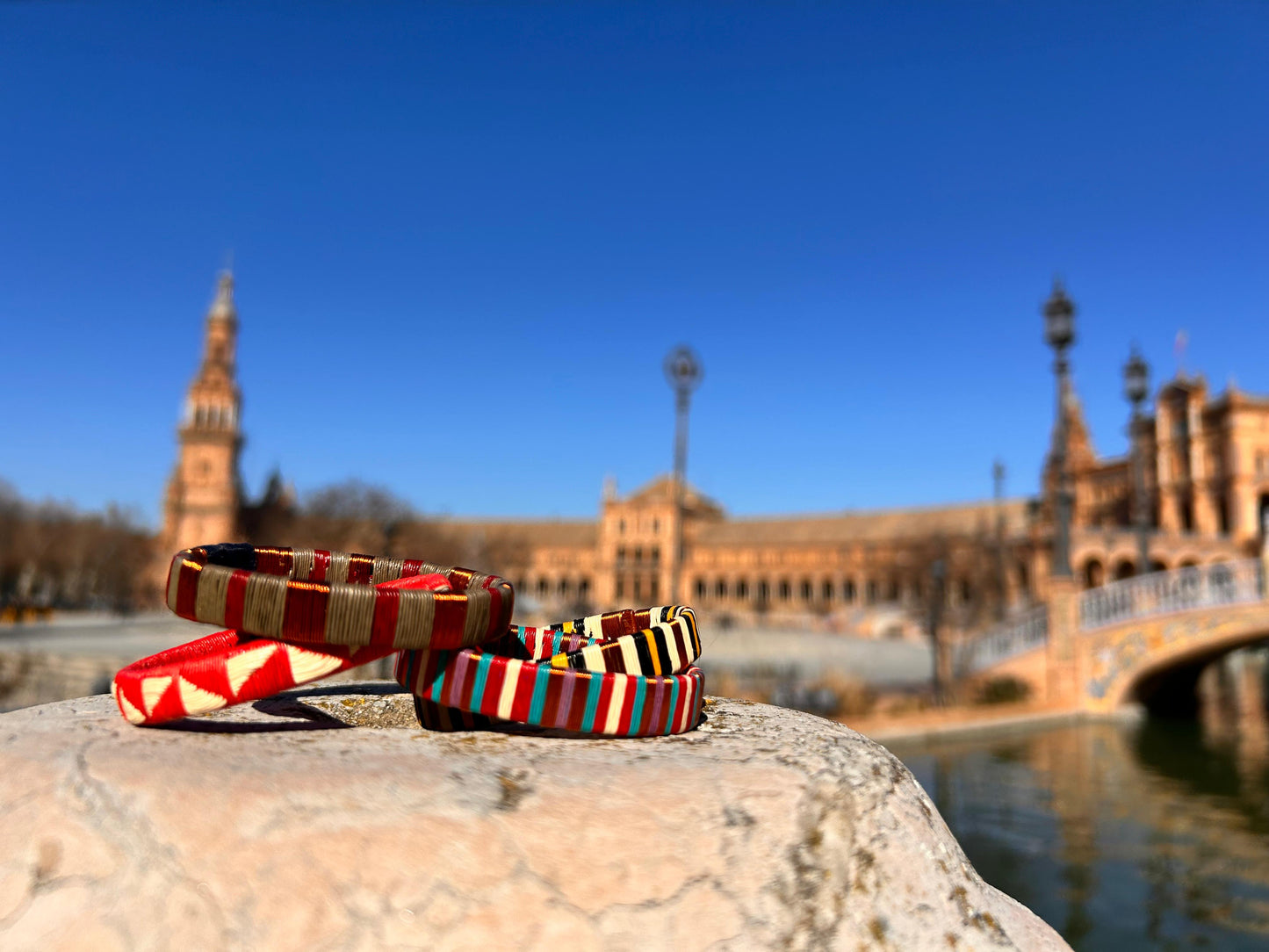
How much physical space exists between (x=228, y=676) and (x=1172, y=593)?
19.7 meters

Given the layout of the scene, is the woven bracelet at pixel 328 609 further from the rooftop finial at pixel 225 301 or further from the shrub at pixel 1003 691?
the rooftop finial at pixel 225 301

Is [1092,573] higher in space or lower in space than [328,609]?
higher

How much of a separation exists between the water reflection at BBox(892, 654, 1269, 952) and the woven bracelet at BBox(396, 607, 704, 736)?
209 inches

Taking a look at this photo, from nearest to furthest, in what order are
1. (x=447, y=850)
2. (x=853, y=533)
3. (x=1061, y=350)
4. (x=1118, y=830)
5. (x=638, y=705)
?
(x=447, y=850)
(x=638, y=705)
(x=1118, y=830)
(x=1061, y=350)
(x=853, y=533)

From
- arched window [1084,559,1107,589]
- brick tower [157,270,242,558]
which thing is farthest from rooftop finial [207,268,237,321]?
arched window [1084,559,1107,589]

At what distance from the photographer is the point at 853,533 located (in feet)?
295

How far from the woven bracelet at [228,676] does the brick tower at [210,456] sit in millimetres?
81672

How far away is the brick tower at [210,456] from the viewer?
7819 cm

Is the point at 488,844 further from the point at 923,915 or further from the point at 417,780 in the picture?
the point at 923,915

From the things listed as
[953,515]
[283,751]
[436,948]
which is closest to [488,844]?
[436,948]

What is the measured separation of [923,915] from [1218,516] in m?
70.1

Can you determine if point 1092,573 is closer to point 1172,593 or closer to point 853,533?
point 853,533

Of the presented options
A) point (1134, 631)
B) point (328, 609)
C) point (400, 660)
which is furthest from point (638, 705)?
point (1134, 631)

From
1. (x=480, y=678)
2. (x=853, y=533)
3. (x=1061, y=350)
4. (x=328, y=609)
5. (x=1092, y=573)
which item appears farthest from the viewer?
(x=853, y=533)
